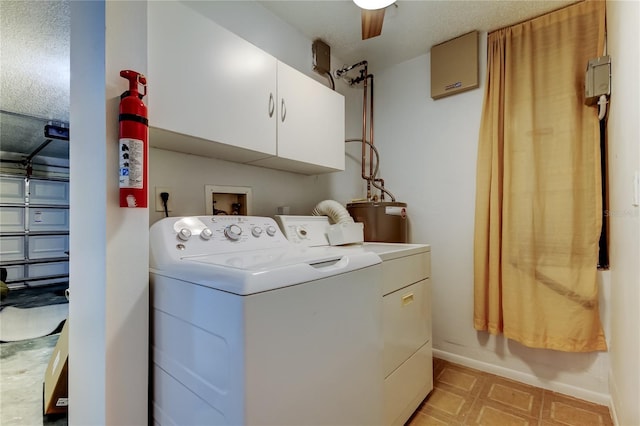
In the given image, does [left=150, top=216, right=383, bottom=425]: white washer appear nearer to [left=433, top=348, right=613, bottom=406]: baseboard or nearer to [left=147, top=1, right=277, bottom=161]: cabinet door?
[left=147, top=1, right=277, bottom=161]: cabinet door

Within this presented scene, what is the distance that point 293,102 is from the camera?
155 centimetres

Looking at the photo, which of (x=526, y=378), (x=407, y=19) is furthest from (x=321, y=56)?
(x=526, y=378)

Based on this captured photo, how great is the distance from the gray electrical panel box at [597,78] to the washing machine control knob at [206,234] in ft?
6.68

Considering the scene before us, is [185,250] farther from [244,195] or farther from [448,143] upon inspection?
[448,143]

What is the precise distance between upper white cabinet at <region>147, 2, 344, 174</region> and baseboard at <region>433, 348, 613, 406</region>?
5.61 feet

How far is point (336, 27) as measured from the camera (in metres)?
1.91

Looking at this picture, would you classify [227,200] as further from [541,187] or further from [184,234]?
[541,187]

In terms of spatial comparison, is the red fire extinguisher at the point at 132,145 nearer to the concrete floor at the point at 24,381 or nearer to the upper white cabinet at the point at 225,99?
the upper white cabinet at the point at 225,99

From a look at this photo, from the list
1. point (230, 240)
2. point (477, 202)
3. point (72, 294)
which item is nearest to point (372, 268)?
point (230, 240)

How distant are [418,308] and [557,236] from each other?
95cm

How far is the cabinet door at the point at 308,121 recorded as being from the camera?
1497 mm

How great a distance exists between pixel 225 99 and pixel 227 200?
Answer: 1.94ft

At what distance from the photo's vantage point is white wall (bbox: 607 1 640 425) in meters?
0.99

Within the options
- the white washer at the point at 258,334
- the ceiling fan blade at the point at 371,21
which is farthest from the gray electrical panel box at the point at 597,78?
the white washer at the point at 258,334
